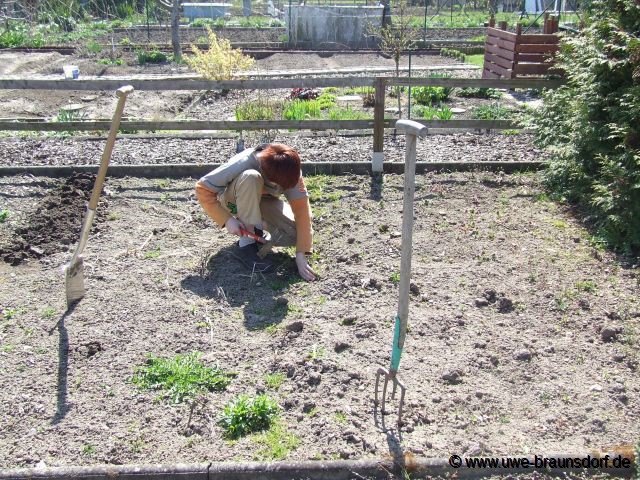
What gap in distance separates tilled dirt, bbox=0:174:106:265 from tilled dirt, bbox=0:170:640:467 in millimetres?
207

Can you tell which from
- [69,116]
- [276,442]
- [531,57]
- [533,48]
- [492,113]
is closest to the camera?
[276,442]

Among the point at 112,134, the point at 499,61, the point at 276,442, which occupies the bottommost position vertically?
the point at 276,442

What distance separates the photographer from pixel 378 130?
777 centimetres

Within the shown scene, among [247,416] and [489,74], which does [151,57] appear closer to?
[489,74]

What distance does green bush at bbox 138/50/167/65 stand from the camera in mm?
18484

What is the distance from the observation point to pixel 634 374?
156 inches

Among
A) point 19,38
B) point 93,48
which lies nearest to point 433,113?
point 93,48

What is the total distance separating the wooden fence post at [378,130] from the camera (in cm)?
771

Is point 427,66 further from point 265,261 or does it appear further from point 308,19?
point 265,261

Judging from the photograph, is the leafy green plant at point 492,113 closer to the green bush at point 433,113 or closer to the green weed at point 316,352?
the green bush at point 433,113

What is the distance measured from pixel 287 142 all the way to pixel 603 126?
4.29 m

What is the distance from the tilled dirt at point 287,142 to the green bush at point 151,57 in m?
9.73

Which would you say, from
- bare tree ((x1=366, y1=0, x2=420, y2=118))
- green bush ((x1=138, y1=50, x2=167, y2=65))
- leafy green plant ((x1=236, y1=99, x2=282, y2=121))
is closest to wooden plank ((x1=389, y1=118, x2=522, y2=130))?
bare tree ((x1=366, y1=0, x2=420, y2=118))

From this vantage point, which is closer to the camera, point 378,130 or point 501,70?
point 378,130
